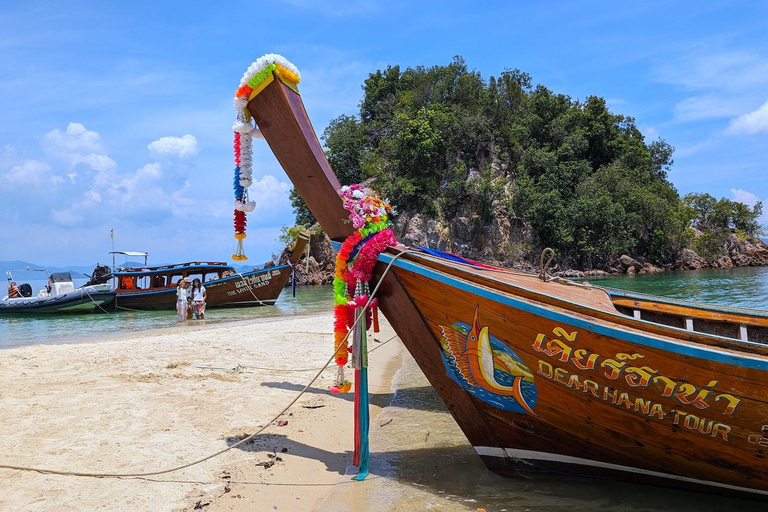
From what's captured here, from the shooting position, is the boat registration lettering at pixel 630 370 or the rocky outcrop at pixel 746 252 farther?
the rocky outcrop at pixel 746 252

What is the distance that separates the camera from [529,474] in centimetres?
427

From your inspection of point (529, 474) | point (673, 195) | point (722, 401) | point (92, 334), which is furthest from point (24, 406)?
point (673, 195)

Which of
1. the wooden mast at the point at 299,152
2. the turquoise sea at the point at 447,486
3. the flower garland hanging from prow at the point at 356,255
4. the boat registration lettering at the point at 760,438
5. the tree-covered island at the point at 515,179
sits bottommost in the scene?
the turquoise sea at the point at 447,486

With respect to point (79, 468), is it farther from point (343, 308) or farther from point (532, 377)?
point (532, 377)

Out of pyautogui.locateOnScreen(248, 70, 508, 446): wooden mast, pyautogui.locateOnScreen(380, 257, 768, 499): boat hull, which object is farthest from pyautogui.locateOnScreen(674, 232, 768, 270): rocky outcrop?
pyautogui.locateOnScreen(248, 70, 508, 446): wooden mast

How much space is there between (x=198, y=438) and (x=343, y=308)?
188 cm

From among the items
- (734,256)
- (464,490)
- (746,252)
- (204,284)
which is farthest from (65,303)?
(746,252)

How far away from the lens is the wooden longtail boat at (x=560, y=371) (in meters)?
3.21

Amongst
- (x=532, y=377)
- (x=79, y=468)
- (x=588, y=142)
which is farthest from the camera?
(x=588, y=142)

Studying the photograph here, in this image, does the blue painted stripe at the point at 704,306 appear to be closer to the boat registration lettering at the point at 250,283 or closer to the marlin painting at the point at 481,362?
the marlin painting at the point at 481,362

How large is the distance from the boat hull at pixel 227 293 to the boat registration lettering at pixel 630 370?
64.8 feet

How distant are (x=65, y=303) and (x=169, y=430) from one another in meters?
→ 20.6

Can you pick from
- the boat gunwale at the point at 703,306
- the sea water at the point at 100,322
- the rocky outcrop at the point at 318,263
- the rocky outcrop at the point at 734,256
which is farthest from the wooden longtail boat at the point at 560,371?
the rocky outcrop at the point at 734,256

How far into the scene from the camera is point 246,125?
15.9ft
